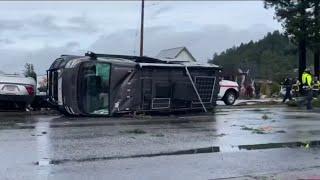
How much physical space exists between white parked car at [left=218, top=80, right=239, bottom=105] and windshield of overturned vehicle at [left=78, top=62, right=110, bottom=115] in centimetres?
872

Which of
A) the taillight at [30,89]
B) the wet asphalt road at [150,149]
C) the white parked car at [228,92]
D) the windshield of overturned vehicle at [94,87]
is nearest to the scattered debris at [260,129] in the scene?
the wet asphalt road at [150,149]

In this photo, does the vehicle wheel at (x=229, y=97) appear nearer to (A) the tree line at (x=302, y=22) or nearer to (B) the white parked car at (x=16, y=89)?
(B) the white parked car at (x=16, y=89)

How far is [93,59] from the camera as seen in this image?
Result: 19.0 m

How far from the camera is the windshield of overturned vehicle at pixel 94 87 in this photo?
62.1 ft

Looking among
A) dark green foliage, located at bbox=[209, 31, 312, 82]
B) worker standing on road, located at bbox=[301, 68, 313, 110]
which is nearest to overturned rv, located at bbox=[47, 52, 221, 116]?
worker standing on road, located at bbox=[301, 68, 313, 110]

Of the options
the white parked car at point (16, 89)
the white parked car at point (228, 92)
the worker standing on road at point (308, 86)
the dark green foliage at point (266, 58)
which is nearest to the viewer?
the white parked car at point (16, 89)

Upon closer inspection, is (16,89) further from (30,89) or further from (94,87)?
(94,87)

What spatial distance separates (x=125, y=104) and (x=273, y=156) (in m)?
9.08

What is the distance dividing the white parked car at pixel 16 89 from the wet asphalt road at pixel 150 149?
2221mm

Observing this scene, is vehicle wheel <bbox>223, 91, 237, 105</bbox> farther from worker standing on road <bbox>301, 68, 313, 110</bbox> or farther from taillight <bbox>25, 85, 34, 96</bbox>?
taillight <bbox>25, 85, 34, 96</bbox>

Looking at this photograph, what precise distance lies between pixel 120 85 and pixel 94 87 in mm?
828

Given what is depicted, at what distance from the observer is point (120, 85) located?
19188 mm

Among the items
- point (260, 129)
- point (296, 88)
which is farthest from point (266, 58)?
point (260, 129)

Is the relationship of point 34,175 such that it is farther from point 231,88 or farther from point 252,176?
point 231,88
